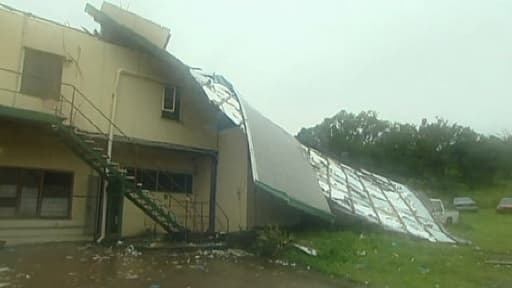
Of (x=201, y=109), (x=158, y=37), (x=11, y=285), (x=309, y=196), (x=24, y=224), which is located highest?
(x=158, y=37)

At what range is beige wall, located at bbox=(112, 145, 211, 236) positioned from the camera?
47.0 ft

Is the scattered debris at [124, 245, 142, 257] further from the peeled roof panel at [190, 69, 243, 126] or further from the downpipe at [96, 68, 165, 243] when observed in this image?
the peeled roof panel at [190, 69, 243, 126]

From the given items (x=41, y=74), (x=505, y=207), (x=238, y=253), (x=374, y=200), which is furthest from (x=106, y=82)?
(x=505, y=207)

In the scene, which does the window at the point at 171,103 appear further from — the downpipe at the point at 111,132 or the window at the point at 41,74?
the window at the point at 41,74

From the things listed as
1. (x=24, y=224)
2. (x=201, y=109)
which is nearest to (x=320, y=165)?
(x=201, y=109)

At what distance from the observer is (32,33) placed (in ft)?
40.8

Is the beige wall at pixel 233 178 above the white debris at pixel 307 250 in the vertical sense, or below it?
above

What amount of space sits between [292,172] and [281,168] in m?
0.48

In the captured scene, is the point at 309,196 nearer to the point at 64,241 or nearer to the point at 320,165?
the point at 320,165

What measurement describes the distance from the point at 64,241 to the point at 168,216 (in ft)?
9.40

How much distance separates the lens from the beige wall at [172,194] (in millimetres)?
14328

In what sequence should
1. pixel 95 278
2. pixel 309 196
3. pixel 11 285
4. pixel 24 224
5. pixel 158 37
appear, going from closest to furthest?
1. pixel 11 285
2. pixel 95 278
3. pixel 24 224
4. pixel 309 196
5. pixel 158 37

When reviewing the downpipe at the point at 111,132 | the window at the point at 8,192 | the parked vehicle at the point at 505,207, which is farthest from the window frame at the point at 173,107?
the parked vehicle at the point at 505,207

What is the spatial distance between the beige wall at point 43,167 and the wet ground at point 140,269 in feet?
3.28
